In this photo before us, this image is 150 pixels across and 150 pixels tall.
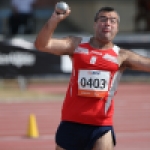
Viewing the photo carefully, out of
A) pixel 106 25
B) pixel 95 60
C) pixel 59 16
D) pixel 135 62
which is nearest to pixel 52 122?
pixel 135 62

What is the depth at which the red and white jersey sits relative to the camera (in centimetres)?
491

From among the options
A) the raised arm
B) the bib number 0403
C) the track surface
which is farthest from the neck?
Answer: the track surface

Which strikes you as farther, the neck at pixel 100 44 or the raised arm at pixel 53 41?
the neck at pixel 100 44

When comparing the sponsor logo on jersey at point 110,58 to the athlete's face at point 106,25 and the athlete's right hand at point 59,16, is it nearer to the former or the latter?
the athlete's face at point 106,25

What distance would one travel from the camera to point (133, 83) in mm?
15773

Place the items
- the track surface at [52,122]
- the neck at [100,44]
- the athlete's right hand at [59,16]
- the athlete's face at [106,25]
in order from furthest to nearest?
the track surface at [52,122] → the neck at [100,44] → the athlete's face at [106,25] → the athlete's right hand at [59,16]

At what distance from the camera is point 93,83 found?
496 centimetres

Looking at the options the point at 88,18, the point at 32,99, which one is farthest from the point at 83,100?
the point at 88,18

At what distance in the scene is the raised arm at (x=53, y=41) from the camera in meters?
4.58

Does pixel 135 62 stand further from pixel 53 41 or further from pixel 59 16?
pixel 59 16

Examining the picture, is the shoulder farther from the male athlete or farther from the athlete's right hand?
the athlete's right hand

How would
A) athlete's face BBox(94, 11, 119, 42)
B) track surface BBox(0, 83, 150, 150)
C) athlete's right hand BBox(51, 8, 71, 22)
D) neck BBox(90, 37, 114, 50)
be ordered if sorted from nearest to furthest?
athlete's right hand BBox(51, 8, 71, 22) → athlete's face BBox(94, 11, 119, 42) → neck BBox(90, 37, 114, 50) → track surface BBox(0, 83, 150, 150)

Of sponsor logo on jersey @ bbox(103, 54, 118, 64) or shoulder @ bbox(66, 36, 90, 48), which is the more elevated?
shoulder @ bbox(66, 36, 90, 48)

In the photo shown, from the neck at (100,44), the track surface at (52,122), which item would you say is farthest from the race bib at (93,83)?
the track surface at (52,122)
